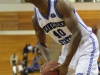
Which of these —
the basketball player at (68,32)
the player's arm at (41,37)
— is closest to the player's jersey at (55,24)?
the basketball player at (68,32)

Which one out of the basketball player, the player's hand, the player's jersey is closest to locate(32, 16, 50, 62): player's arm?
the basketball player

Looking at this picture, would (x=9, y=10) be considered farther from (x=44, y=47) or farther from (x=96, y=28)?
(x=44, y=47)

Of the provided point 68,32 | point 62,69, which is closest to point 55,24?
point 68,32

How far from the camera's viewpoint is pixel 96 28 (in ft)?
20.5

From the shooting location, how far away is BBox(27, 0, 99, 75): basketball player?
1747mm

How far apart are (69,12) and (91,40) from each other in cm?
43

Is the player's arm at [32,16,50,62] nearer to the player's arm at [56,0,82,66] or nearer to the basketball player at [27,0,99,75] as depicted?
the basketball player at [27,0,99,75]

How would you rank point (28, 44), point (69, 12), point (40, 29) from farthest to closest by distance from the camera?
point (28, 44) < point (40, 29) < point (69, 12)

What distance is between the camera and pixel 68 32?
196 cm

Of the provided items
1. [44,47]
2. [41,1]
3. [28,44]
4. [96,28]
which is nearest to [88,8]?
[96,28]

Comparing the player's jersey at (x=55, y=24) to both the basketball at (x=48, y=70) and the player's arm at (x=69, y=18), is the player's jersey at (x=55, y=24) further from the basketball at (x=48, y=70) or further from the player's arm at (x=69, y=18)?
the basketball at (x=48, y=70)

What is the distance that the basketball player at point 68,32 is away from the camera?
68.8 inches

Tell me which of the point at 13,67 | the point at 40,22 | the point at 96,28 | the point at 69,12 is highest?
the point at 69,12

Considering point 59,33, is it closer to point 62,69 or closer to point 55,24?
point 55,24
